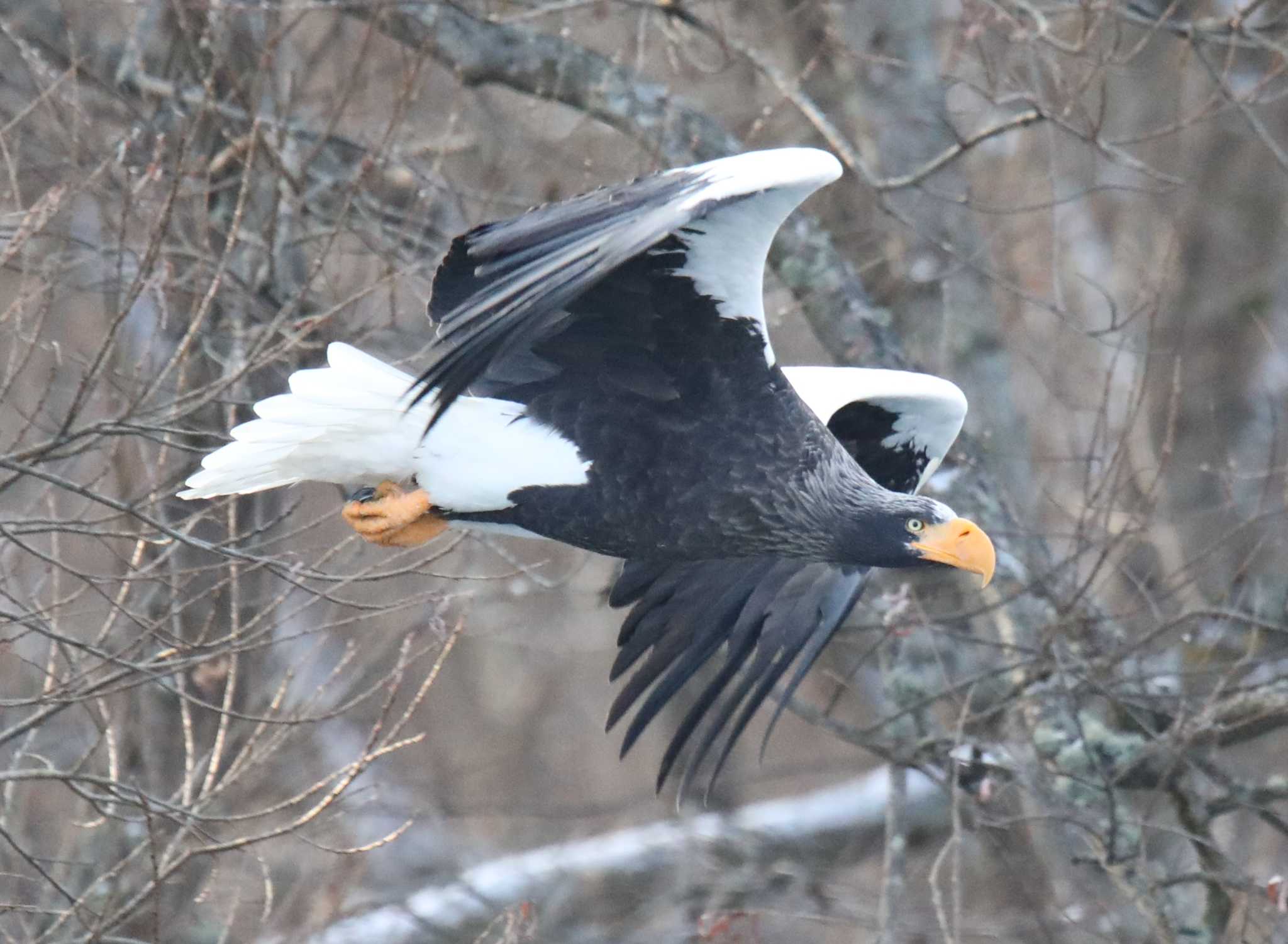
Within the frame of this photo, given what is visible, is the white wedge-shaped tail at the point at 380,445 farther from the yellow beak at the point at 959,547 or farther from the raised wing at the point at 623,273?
the yellow beak at the point at 959,547

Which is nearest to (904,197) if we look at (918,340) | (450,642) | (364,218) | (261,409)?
(918,340)

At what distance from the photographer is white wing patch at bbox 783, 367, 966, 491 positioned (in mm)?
4840

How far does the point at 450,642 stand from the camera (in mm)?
3467

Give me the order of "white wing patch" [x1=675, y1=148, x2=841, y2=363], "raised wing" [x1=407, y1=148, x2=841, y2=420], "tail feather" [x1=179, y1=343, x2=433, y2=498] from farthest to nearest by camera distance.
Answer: "tail feather" [x1=179, y1=343, x2=433, y2=498], "white wing patch" [x1=675, y1=148, x2=841, y2=363], "raised wing" [x1=407, y1=148, x2=841, y2=420]

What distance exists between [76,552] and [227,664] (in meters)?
3.79

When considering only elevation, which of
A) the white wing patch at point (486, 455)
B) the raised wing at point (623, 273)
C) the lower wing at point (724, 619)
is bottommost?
the lower wing at point (724, 619)

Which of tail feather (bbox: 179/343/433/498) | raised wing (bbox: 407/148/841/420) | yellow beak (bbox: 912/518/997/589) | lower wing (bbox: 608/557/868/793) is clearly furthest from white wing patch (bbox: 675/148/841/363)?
lower wing (bbox: 608/557/868/793)

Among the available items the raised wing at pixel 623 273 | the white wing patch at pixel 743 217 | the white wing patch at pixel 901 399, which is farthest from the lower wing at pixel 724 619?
the white wing patch at pixel 743 217

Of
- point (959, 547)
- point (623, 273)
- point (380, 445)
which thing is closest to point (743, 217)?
point (623, 273)

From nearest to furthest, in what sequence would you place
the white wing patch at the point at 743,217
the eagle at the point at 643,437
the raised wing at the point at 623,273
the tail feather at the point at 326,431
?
1. the raised wing at the point at 623,273
2. the white wing patch at the point at 743,217
3. the eagle at the point at 643,437
4. the tail feather at the point at 326,431

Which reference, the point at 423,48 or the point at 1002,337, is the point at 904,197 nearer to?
the point at 1002,337

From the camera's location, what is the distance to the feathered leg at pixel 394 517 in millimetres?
4527

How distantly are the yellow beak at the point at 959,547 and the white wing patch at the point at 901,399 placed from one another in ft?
1.68

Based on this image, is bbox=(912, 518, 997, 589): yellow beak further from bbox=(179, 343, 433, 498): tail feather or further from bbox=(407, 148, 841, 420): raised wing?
bbox=(179, 343, 433, 498): tail feather
